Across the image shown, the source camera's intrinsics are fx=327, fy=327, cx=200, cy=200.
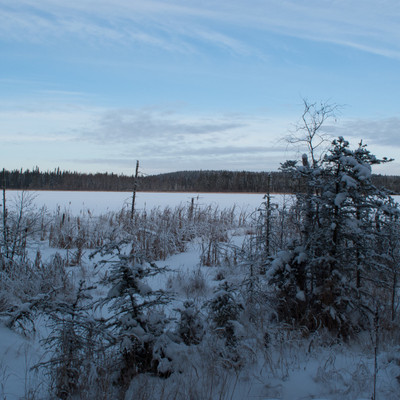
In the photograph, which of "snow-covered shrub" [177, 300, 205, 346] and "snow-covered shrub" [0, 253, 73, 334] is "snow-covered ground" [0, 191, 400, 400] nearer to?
"snow-covered shrub" [177, 300, 205, 346]

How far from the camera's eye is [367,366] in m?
3.54

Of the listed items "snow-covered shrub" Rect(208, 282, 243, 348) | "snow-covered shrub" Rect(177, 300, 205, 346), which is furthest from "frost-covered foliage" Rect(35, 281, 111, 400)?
"snow-covered shrub" Rect(208, 282, 243, 348)

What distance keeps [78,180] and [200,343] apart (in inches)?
3744

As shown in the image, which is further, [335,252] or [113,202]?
[113,202]

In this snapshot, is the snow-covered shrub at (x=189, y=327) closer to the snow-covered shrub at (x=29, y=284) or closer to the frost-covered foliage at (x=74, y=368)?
the frost-covered foliage at (x=74, y=368)

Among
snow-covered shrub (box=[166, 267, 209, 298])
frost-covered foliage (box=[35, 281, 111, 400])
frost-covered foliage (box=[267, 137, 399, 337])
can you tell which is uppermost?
frost-covered foliage (box=[267, 137, 399, 337])

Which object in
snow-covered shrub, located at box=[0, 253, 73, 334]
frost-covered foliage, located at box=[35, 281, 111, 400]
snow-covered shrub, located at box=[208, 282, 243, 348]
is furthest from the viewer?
snow-covered shrub, located at box=[0, 253, 73, 334]

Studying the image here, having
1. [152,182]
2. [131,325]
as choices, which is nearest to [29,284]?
[131,325]

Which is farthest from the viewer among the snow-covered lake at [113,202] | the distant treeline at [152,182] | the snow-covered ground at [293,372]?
the distant treeline at [152,182]

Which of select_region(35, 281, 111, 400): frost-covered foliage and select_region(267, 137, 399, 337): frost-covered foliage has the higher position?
select_region(267, 137, 399, 337): frost-covered foliage

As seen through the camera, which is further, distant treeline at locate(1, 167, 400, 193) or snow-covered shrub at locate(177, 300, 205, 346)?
distant treeline at locate(1, 167, 400, 193)

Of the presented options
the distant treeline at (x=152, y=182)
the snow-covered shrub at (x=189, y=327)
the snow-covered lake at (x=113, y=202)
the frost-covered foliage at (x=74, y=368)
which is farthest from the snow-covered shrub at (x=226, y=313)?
the distant treeline at (x=152, y=182)

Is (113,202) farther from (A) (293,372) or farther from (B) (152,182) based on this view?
(B) (152,182)

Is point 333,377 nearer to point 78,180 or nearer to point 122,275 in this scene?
point 122,275
